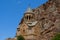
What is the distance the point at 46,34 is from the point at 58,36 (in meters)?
12.2

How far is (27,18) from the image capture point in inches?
3041

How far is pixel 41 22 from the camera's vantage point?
70500 millimetres

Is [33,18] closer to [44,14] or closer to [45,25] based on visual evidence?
[44,14]

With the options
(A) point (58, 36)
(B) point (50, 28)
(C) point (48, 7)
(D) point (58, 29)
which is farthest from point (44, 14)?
(A) point (58, 36)

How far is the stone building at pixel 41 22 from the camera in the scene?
5941 centimetres

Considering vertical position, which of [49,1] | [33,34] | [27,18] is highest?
[49,1]

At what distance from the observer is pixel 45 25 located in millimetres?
64750

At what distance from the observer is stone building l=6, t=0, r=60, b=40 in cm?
5941

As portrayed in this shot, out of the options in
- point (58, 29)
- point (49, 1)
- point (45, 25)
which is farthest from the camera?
point (49, 1)

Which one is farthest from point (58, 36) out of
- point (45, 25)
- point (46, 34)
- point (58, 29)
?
point (45, 25)

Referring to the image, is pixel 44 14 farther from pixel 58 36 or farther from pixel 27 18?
pixel 58 36

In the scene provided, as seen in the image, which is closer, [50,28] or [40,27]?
[50,28]

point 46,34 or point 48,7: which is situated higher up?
point 48,7

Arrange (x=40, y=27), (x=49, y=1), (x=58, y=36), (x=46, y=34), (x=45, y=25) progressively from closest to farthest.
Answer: (x=58, y=36)
(x=46, y=34)
(x=45, y=25)
(x=40, y=27)
(x=49, y=1)
